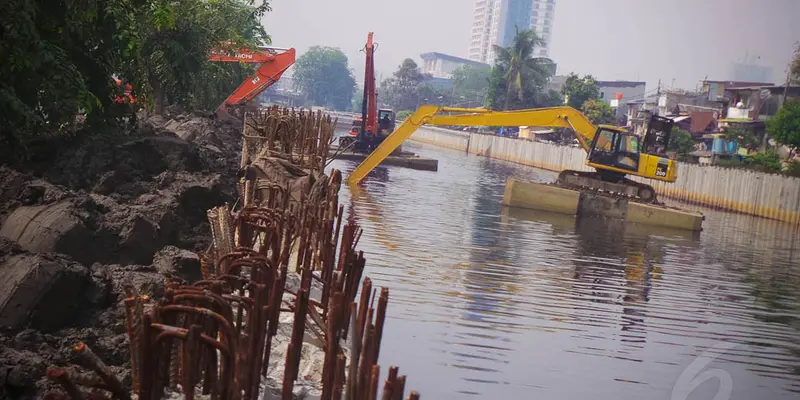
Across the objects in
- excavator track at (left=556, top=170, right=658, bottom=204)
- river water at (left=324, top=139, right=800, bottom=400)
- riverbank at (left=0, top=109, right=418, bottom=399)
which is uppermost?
excavator track at (left=556, top=170, right=658, bottom=204)

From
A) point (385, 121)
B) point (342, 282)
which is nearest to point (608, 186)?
point (385, 121)

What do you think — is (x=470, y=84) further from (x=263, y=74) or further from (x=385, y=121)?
(x=263, y=74)

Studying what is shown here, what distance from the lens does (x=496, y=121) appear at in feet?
101

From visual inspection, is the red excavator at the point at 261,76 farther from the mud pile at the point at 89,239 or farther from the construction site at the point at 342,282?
the mud pile at the point at 89,239

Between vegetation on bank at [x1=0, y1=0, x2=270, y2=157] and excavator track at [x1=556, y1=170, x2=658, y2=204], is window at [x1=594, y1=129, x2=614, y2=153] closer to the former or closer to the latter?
excavator track at [x1=556, y1=170, x2=658, y2=204]

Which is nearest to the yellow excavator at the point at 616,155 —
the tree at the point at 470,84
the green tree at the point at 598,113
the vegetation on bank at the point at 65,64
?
the vegetation on bank at the point at 65,64

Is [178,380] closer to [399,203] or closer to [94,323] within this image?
[94,323]

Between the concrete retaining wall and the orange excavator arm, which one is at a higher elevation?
the orange excavator arm

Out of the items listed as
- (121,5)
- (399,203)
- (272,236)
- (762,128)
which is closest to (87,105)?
(121,5)

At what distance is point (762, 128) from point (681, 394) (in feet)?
167

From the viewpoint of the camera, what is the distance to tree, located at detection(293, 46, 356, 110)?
140m

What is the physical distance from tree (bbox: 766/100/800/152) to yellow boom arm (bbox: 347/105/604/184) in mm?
18564

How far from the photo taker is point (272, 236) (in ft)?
29.3

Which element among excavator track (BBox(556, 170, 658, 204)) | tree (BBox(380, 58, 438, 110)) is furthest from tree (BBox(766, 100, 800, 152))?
tree (BBox(380, 58, 438, 110))
